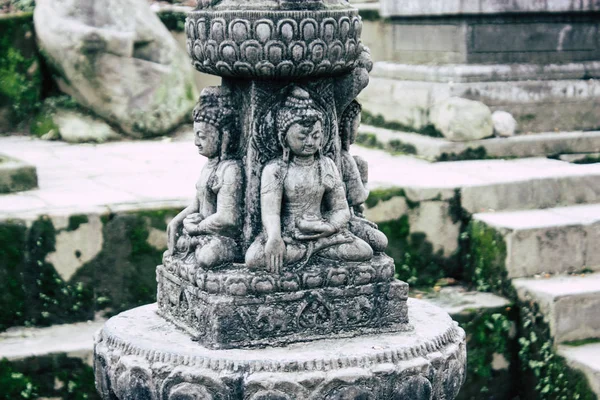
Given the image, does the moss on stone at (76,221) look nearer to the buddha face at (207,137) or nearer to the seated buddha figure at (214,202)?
the seated buddha figure at (214,202)

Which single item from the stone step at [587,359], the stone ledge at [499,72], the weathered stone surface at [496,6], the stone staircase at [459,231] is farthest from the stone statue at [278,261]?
the weathered stone surface at [496,6]

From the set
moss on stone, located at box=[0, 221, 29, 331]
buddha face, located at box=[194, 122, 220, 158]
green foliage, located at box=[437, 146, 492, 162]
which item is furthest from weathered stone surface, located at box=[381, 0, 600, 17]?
buddha face, located at box=[194, 122, 220, 158]

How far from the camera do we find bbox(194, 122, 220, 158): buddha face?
147 inches

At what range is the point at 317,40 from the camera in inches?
139

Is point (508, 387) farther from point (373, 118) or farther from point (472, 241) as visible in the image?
point (373, 118)

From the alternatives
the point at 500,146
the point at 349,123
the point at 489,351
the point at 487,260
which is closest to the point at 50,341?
the point at 349,123

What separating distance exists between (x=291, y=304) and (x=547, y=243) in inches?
93.9

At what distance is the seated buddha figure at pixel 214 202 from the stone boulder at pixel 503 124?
3.65m

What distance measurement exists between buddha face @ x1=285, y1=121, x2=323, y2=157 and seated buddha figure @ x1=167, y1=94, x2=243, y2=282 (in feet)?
0.79

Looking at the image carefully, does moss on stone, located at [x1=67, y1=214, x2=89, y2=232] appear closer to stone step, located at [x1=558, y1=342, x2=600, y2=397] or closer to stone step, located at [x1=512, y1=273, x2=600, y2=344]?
stone step, located at [x1=512, y1=273, x2=600, y2=344]

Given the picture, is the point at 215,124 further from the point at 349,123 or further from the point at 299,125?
the point at 349,123

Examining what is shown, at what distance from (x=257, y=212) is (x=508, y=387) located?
2441mm

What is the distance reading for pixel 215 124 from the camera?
12.2ft

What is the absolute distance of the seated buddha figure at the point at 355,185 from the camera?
379 cm
